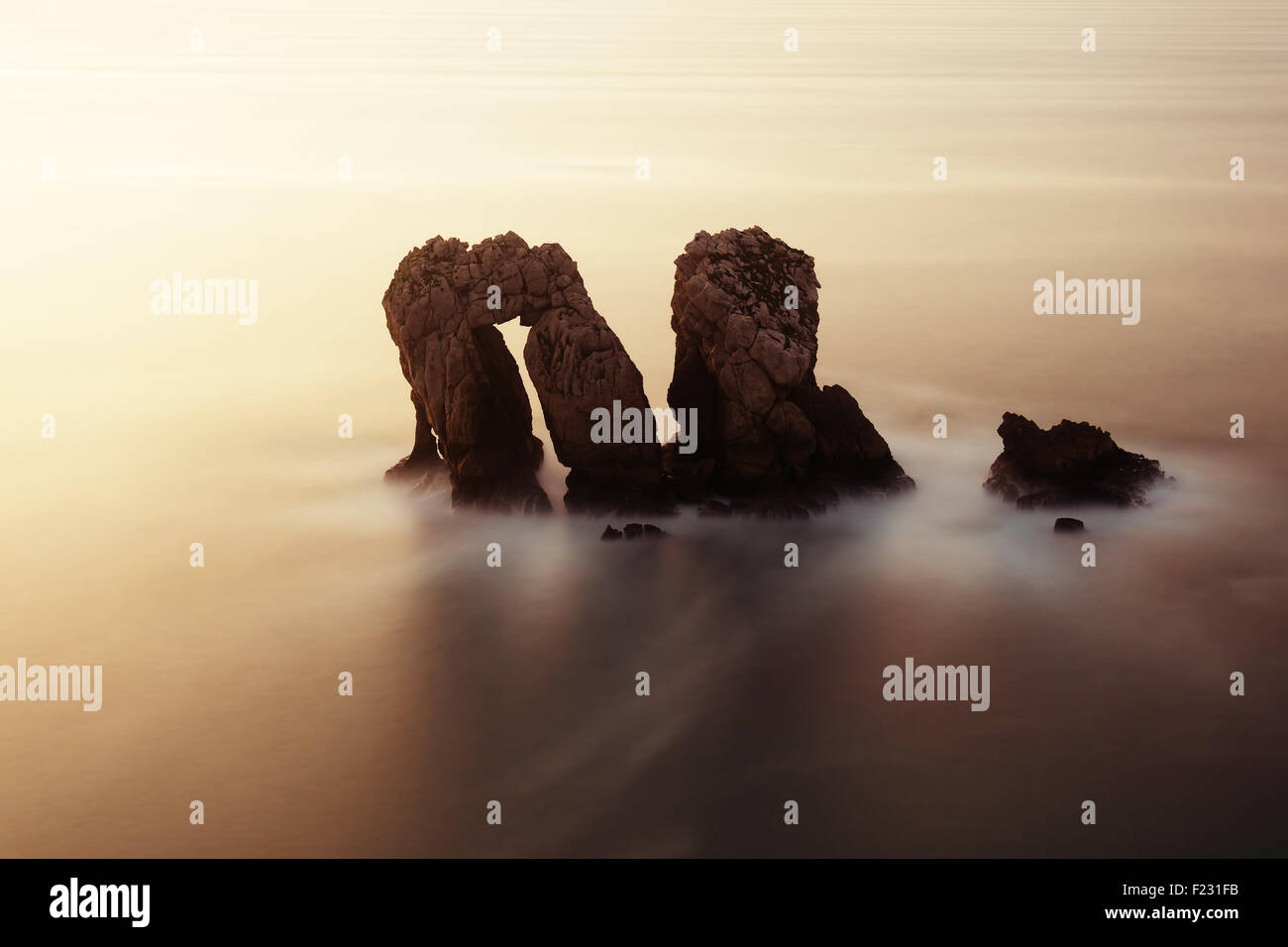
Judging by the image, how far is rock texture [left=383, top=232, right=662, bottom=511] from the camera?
127 ft

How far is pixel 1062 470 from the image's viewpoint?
131 ft

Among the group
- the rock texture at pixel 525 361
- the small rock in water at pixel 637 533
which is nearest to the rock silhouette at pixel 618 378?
the rock texture at pixel 525 361

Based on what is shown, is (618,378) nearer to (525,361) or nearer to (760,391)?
(525,361)

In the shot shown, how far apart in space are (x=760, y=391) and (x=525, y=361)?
521 centimetres

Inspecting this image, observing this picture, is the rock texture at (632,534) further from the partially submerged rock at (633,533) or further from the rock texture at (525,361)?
the rock texture at (525,361)

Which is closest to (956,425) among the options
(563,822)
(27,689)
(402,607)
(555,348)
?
(555,348)

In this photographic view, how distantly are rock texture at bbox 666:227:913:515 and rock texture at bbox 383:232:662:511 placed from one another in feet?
4.95

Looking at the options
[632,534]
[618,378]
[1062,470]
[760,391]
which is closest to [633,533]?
[632,534]

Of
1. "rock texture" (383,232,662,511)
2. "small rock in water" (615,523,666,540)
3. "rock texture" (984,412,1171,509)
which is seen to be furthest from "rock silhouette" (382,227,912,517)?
"rock texture" (984,412,1171,509)

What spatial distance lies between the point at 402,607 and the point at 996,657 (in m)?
A: 12.0

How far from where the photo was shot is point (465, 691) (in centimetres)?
3316

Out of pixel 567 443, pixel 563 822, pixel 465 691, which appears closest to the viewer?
pixel 563 822

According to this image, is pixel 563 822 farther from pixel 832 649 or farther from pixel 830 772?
pixel 832 649

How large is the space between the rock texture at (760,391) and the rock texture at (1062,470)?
7.96 ft
